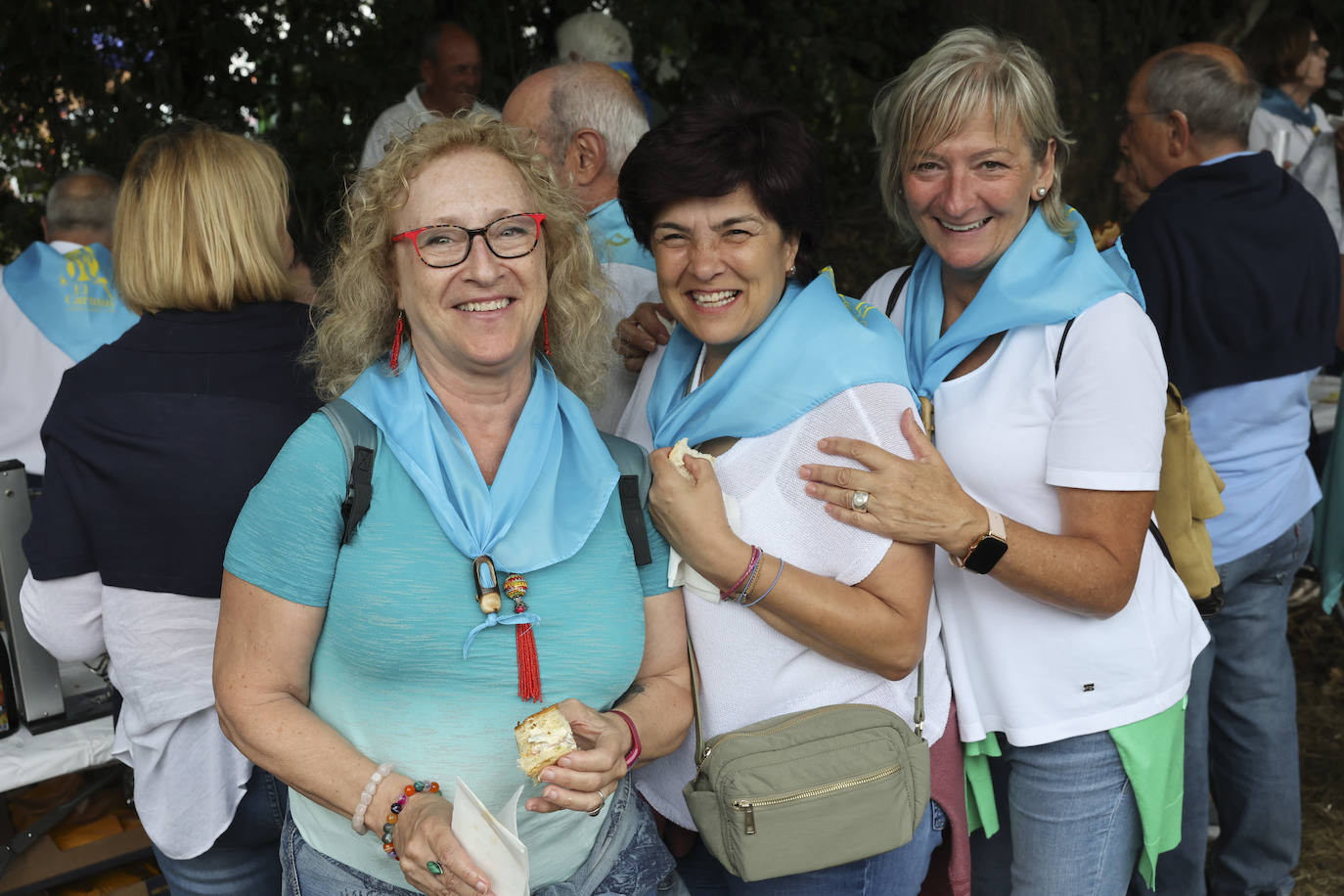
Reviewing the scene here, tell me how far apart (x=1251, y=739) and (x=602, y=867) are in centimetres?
207

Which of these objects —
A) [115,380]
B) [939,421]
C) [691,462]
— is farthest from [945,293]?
[115,380]

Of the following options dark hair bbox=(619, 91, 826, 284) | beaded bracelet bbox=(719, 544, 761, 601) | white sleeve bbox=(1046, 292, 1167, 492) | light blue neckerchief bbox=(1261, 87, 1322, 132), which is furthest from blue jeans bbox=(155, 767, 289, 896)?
light blue neckerchief bbox=(1261, 87, 1322, 132)

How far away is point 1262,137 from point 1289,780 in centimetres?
310

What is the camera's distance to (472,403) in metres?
1.80

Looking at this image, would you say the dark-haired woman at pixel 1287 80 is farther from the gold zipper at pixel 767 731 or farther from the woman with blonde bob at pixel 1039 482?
the gold zipper at pixel 767 731

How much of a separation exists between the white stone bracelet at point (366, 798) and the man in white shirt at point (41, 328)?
2.69 meters

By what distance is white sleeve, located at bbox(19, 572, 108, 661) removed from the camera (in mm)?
2033

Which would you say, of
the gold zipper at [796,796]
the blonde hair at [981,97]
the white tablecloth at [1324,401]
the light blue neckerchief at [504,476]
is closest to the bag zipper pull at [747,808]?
the gold zipper at [796,796]

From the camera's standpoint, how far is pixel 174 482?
198cm

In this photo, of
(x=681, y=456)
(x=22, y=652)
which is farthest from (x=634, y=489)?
(x=22, y=652)

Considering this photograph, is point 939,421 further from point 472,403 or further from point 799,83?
point 799,83

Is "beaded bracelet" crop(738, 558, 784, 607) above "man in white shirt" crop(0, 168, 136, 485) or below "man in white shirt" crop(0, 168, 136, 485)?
below

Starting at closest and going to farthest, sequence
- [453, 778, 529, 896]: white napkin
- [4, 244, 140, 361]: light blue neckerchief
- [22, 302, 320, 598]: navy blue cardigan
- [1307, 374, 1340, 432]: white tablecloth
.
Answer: [453, 778, 529, 896]: white napkin, [22, 302, 320, 598]: navy blue cardigan, [4, 244, 140, 361]: light blue neckerchief, [1307, 374, 1340, 432]: white tablecloth

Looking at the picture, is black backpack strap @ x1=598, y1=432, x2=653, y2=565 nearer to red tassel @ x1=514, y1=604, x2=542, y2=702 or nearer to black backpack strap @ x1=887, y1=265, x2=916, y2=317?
red tassel @ x1=514, y1=604, x2=542, y2=702
